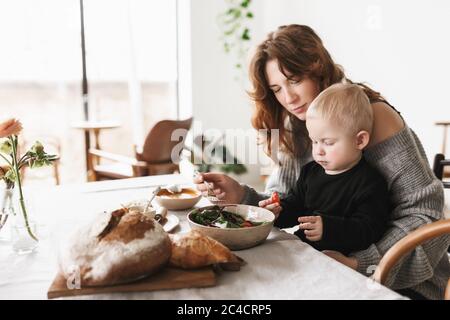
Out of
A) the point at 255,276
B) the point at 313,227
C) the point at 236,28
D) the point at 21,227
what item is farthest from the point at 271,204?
the point at 236,28

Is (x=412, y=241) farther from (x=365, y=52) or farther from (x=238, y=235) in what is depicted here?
(x=365, y=52)

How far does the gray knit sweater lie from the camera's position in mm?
1171

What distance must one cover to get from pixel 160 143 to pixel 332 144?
273 centimetres

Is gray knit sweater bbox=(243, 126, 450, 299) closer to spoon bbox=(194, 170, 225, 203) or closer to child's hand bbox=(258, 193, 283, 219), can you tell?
child's hand bbox=(258, 193, 283, 219)

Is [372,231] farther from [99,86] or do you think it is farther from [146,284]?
[99,86]

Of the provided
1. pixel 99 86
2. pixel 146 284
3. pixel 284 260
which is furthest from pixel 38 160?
pixel 99 86

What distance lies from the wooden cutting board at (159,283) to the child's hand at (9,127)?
1.19ft

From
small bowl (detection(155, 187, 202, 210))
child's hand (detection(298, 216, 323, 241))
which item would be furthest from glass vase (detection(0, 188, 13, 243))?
child's hand (detection(298, 216, 323, 241))

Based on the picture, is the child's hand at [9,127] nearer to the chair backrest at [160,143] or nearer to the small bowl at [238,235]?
the small bowl at [238,235]

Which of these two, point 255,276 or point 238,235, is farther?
point 238,235

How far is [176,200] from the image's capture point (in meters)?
1.33

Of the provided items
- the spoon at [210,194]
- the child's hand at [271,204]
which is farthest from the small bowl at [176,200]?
the child's hand at [271,204]

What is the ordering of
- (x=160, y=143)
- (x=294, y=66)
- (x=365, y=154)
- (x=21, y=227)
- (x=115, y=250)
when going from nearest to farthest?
(x=115, y=250) < (x=21, y=227) < (x=365, y=154) < (x=294, y=66) < (x=160, y=143)

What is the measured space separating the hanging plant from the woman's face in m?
3.32
